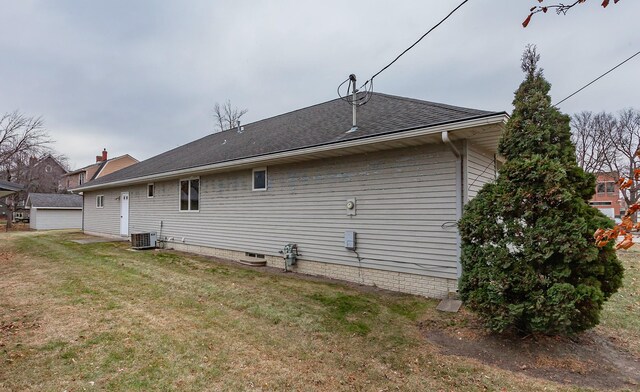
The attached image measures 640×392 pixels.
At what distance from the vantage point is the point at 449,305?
502 centimetres

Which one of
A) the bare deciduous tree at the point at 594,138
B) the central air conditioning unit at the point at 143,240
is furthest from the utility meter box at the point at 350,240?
the bare deciduous tree at the point at 594,138

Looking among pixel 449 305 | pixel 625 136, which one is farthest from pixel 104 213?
pixel 625 136

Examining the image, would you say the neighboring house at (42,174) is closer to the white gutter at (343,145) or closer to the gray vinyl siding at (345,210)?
the white gutter at (343,145)

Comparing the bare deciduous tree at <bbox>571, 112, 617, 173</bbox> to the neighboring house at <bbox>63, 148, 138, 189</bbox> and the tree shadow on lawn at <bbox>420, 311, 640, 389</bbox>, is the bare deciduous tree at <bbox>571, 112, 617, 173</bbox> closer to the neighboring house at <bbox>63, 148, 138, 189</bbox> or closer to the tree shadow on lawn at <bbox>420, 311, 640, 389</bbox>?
the tree shadow on lawn at <bbox>420, 311, 640, 389</bbox>

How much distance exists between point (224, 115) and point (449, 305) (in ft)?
106

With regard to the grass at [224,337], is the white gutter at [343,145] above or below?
above

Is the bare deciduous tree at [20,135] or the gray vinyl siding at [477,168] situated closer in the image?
the gray vinyl siding at [477,168]

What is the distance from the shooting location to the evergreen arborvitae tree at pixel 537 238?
10.8ft

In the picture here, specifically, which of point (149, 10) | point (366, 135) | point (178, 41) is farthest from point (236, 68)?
point (366, 135)

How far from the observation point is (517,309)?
135 inches

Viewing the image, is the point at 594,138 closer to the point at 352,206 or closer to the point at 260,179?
the point at 352,206

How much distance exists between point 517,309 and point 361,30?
681cm

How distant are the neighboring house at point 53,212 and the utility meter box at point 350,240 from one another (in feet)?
84.9

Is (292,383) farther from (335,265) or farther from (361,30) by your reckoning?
(361,30)
